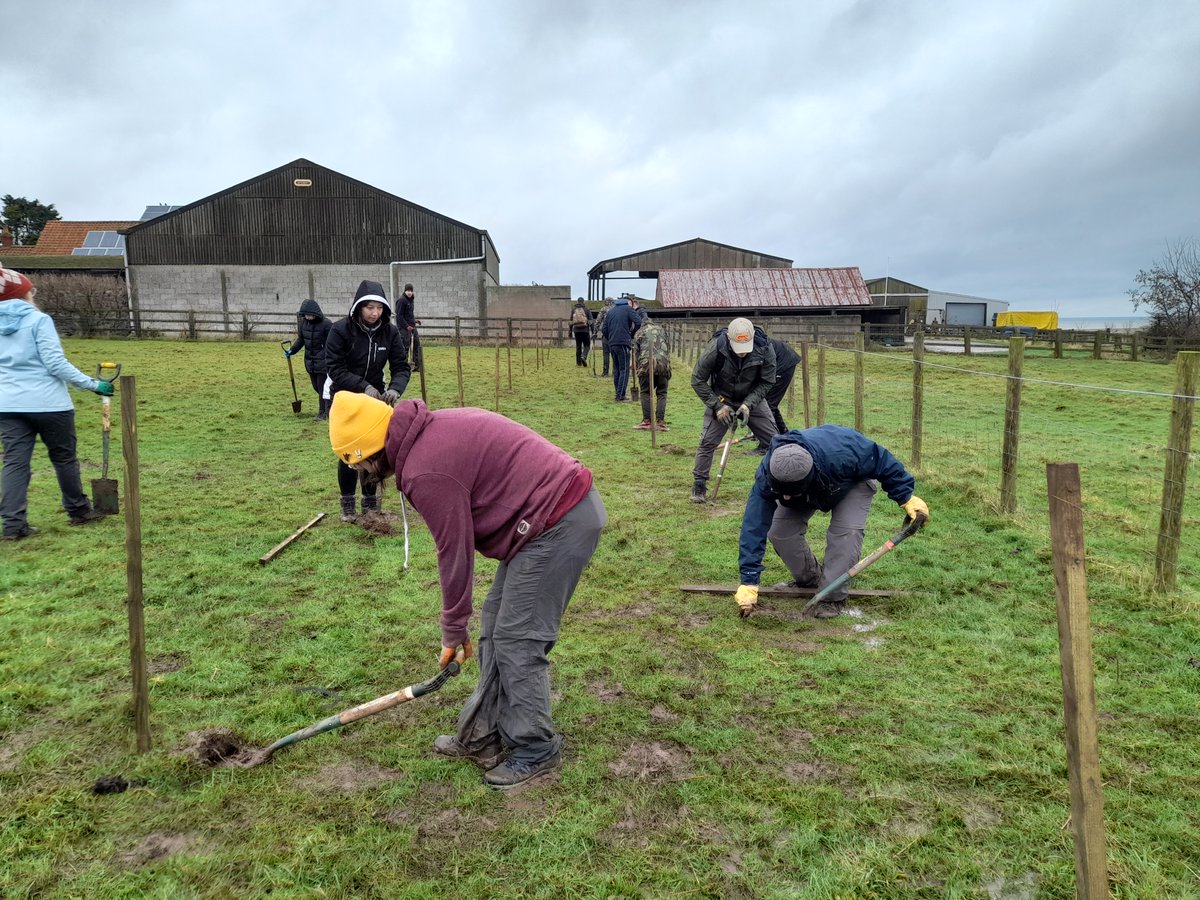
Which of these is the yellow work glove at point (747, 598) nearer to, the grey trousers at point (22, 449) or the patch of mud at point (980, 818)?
the patch of mud at point (980, 818)

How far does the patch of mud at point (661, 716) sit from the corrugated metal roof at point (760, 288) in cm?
2966

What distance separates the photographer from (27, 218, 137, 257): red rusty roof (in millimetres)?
41844

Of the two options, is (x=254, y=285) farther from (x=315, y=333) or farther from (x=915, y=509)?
(x=915, y=509)

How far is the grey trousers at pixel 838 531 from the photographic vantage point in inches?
199

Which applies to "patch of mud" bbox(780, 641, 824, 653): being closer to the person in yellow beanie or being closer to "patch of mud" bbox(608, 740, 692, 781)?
"patch of mud" bbox(608, 740, 692, 781)

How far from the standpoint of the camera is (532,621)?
10.2 feet

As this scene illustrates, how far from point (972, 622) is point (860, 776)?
1.97m

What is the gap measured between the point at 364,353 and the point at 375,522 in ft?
4.46

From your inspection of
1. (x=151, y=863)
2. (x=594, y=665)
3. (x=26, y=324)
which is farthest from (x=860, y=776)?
(x=26, y=324)

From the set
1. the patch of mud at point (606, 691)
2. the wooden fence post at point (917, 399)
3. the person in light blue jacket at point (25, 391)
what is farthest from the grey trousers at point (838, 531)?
the person in light blue jacket at point (25, 391)

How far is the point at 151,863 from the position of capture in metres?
2.72

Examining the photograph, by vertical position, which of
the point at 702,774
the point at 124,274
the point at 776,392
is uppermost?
the point at 124,274

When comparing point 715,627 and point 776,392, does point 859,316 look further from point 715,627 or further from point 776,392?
point 715,627

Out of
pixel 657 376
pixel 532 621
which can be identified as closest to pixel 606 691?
pixel 532 621
